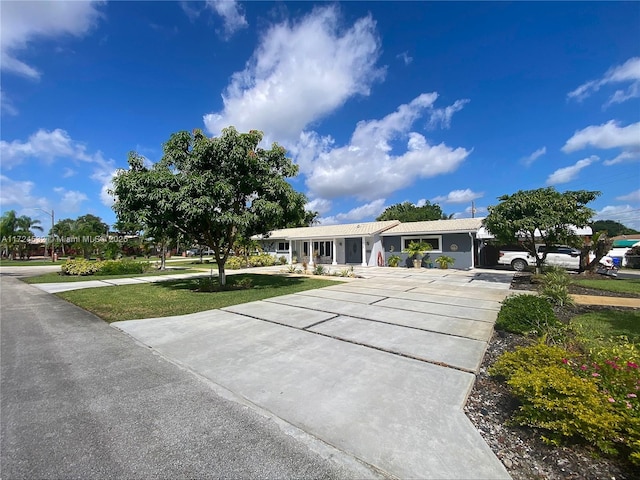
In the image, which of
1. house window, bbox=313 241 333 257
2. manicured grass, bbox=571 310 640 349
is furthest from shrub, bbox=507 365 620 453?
house window, bbox=313 241 333 257

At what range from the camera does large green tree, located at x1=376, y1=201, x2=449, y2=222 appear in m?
49.4

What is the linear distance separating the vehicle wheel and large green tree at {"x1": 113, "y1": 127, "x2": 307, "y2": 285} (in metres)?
15.4

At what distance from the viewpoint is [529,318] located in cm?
555

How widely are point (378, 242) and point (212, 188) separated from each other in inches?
589

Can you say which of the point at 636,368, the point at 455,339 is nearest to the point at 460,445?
the point at 636,368

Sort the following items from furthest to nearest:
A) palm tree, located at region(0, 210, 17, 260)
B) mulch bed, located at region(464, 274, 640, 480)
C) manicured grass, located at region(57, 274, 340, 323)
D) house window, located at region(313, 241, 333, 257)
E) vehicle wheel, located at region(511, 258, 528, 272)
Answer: palm tree, located at region(0, 210, 17, 260), house window, located at region(313, 241, 333, 257), vehicle wheel, located at region(511, 258, 528, 272), manicured grass, located at region(57, 274, 340, 323), mulch bed, located at region(464, 274, 640, 480)

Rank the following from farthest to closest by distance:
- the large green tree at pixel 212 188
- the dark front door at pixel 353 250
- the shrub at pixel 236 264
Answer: the dark front door at pixel 353 250
the shrub at pixel 236 264
the large green tree at pixel 212 188

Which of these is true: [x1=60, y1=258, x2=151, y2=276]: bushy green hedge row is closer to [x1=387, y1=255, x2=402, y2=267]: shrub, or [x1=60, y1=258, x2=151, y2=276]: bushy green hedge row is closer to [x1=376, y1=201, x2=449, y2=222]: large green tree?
[x1=387, y1=255, x2=402, y2=267]: shrub

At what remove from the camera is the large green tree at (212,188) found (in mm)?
9805

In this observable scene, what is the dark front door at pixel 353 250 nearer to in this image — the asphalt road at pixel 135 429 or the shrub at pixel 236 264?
the shrub at pixel 236 264

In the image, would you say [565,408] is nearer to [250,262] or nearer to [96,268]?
[96,268]

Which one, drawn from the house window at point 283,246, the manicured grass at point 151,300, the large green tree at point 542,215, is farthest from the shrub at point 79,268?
the large green tree at point 542,215

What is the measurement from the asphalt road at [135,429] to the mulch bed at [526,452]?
122 centimetres

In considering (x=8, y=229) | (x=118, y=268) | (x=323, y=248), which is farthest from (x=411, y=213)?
(x=8, y=229)
